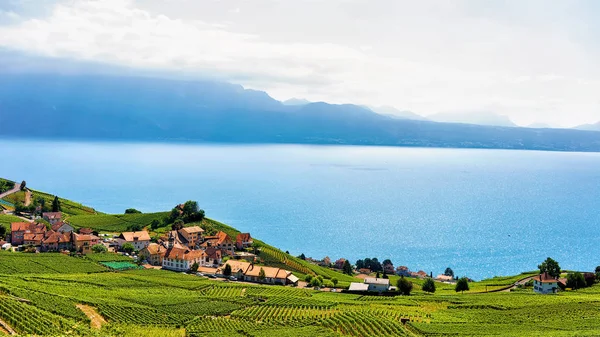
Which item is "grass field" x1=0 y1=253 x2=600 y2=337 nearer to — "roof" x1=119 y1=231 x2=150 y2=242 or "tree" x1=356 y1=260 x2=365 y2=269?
"roof" x1=119 y1=231 x2=150 y2=242

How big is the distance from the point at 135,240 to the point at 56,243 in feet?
43.2

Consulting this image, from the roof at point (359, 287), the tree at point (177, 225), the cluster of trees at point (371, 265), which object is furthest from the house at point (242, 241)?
the roof at point (359, 287)

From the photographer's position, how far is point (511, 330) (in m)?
44.3

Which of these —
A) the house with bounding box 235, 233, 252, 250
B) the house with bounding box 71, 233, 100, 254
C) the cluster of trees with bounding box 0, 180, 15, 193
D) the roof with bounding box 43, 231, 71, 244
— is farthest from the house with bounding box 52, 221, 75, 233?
the cluster of trees with bounding box 0, 180, 15, 193

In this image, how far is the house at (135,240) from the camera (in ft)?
287

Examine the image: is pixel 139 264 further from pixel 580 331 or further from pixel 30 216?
pixel 580 331

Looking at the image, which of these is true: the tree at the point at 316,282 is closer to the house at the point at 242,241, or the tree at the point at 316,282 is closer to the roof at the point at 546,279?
the house at the point at 242,241

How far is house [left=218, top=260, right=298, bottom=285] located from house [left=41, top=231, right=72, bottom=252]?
25.5m

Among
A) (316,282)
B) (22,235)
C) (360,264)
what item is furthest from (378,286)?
(22,235)

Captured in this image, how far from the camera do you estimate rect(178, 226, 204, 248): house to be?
302ft

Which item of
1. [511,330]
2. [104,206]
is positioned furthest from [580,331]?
[104,206]

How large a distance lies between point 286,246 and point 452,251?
4075 cm

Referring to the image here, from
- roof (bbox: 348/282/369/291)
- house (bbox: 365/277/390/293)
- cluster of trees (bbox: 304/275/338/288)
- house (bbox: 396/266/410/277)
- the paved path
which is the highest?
the paved path

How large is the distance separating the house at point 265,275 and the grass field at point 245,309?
846 centimetres
